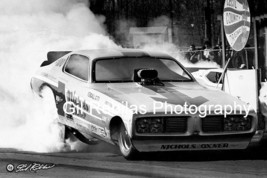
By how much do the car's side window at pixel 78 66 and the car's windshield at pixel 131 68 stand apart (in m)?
0.17

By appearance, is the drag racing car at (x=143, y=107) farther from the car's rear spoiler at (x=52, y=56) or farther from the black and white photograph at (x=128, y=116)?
the car's rear spoiler at (x=52, y=56)

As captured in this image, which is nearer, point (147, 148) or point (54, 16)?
point (147, 148)

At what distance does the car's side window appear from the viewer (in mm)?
9508

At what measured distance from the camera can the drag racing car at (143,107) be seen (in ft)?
26.9

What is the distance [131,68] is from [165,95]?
1104 millimetres

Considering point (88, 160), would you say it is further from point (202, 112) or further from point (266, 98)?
point (266, 98)

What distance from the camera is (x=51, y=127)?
10.1m

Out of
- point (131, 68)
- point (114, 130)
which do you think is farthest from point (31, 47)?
point (114, 130)

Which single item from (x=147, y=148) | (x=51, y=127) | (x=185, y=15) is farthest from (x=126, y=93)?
(x=185, y=15)

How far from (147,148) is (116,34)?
658 inches

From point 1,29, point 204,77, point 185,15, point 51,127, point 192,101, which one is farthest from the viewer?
point 185,15

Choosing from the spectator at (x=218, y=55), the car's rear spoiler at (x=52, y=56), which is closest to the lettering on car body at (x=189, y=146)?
the car's rear spoiler at (x=52, y=56)
